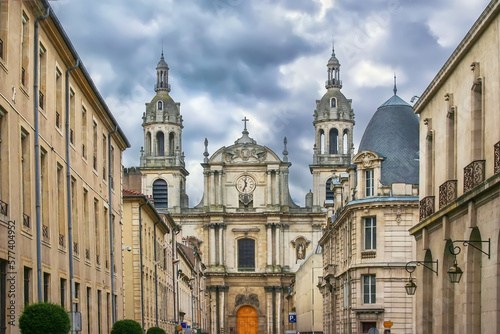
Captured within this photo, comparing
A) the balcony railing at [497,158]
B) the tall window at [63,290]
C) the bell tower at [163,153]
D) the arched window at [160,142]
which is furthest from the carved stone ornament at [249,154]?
the balcony railing at [497,158]

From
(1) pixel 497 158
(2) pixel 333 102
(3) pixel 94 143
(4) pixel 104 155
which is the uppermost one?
(2) pixel 333 102

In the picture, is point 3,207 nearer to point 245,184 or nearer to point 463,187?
point 463,187

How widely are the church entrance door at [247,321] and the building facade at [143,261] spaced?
5260 centimetres

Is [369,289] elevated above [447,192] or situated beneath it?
situated beneath

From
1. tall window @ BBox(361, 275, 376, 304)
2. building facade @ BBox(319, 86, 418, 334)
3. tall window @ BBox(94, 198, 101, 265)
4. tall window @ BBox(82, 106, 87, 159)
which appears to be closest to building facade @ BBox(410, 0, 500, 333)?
tall window @ BBox(82, 106, 87, 159)

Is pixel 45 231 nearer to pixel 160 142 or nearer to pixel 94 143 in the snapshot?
pixel 94 143

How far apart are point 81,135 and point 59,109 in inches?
140

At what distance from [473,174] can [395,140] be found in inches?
1095

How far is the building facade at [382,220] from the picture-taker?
46.4 meters

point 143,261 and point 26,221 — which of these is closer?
point 26,221

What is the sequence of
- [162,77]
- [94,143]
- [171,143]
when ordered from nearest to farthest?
[94,143] < [171,143] < [162,77]

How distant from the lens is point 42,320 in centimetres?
1758

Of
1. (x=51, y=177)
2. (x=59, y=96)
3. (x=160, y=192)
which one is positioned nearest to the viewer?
(x=51, y=177)

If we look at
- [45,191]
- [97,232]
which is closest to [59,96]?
[45,191]
